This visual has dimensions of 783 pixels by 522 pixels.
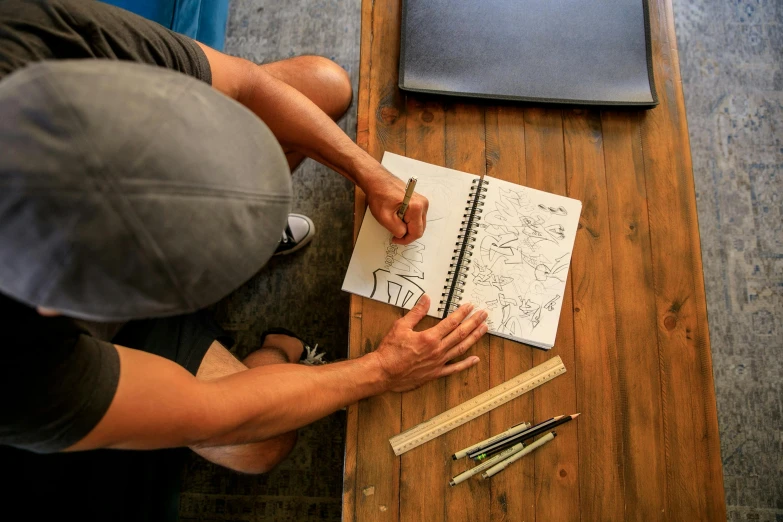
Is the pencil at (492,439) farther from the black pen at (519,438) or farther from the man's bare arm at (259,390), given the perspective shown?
the man's bare arm at (259,390)

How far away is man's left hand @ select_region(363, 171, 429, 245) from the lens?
3.25ft

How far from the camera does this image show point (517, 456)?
0.96m

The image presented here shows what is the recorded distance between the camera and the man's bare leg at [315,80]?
1.22 m

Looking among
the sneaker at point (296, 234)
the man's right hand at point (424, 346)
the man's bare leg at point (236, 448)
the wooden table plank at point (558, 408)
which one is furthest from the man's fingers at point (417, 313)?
the sneaker at point (296, 234)

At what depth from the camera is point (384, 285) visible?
100 cm

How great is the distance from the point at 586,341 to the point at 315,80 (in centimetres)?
85

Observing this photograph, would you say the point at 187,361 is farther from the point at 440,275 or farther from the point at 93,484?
the point at 440,275

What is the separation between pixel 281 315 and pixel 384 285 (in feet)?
2.08

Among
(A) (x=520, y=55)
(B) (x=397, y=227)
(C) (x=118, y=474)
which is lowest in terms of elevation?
(C) (x=118, y=474)

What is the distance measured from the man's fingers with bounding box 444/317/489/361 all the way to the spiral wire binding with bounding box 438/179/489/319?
57mm

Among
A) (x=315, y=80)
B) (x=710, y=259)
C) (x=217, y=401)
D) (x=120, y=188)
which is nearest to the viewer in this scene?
(x=120, y=188)

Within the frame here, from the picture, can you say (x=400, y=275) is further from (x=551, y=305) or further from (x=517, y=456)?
(x=517, y=456)

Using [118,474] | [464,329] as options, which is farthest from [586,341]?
[118,474]

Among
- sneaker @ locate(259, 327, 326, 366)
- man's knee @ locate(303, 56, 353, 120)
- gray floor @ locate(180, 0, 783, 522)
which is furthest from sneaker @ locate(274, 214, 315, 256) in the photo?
man's knee @ locate(303, 56, 353, 120)
